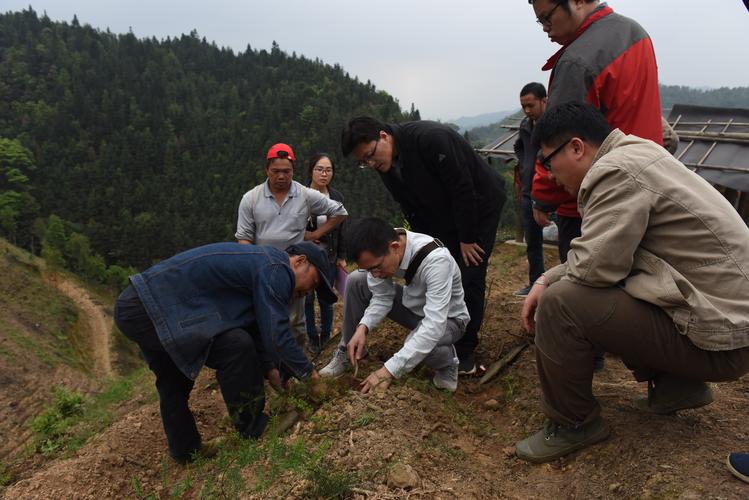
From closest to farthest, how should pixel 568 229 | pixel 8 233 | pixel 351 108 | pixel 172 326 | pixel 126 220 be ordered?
pixel 172 326 → pixel 568 229 → pixel 8 233 → pixel 126 220 → pixel 351 108

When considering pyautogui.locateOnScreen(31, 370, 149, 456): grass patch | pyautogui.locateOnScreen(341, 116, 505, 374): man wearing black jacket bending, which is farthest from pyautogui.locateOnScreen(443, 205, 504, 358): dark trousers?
pyautogui.locateOnScreen(31, 370, 149, 456): grass patch

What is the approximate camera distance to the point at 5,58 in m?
84.2

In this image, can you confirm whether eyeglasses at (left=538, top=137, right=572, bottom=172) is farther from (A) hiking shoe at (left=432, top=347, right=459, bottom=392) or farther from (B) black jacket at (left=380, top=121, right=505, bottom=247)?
(A) hiking shoe at (left=432, top=347, right=459, bottom=392)

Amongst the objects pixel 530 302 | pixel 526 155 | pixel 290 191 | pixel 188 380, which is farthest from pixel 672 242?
pixel 526 155

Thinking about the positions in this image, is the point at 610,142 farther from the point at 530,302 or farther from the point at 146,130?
the point at 146,130

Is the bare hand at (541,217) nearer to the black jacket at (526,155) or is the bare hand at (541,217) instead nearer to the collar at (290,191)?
the black jacket at (526,155)

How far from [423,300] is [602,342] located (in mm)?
1292

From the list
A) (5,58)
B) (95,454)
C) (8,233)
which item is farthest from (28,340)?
(5,58)

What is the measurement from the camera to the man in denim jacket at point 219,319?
2736 mm

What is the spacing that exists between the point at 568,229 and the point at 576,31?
1.05m

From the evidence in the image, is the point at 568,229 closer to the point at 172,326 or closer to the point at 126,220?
the point at 172,326

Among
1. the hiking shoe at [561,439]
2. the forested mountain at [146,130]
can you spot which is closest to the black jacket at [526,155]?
the hiking shoe at [561,439]

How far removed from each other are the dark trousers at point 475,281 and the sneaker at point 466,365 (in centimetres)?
2

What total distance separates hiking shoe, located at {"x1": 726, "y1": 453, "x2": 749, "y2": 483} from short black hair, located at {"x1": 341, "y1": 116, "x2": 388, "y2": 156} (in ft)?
7.67
